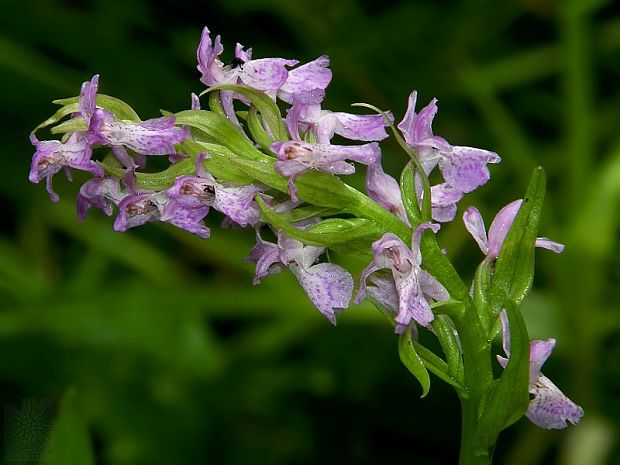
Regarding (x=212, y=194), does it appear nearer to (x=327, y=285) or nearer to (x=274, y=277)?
(x=327, y=285)

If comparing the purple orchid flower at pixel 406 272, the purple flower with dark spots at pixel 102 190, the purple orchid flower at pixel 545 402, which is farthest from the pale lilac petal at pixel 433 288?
the purple flower with dark spots at pixel 102 190

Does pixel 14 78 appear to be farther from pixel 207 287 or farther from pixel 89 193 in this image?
pixel 89 193

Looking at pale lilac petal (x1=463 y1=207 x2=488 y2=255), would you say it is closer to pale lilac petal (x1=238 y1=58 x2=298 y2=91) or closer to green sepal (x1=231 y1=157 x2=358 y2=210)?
green sepal (x1=231 y1=157 x2=358 y2=210)

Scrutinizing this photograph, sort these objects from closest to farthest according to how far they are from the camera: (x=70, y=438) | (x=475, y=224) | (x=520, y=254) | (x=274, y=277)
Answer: (x=520, y=254) < (x=475, y=224) < (x=70, y=438) < (x=274, y=277)

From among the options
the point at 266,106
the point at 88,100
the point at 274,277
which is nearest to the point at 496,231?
the point at 266,106

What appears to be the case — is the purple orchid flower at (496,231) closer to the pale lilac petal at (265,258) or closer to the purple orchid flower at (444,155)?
the purple orchid flower at (444,155)

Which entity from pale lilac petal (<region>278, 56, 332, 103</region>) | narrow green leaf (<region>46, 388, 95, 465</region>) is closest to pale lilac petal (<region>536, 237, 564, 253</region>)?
pale lilac petal (<region>278, 56, 332, 103</region>)

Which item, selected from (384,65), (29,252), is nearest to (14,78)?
(29,252)
